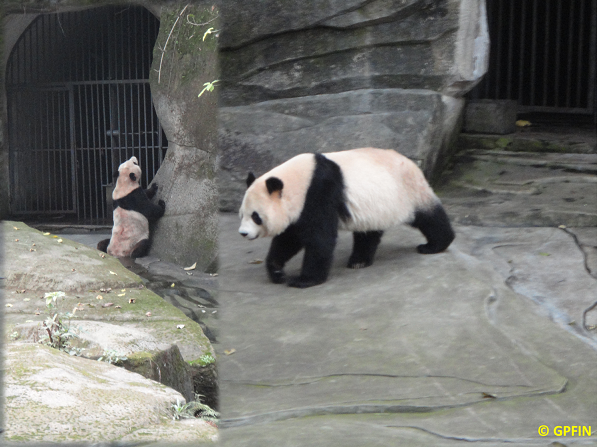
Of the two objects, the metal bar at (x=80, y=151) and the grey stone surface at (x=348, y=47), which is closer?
the grey stone surface at (x=348, y=47)

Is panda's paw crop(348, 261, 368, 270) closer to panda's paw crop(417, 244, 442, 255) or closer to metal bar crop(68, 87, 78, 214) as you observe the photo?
panda's paw crop(417, 244, 442, 255)

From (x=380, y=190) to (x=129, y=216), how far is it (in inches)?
149

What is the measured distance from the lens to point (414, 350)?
3.34 metres

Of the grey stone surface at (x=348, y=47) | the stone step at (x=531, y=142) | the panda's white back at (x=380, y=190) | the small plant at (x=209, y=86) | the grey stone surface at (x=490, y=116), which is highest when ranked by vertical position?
the grey stone surface at (x=348, y=47)

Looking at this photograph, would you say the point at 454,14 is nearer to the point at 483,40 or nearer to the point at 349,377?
the point at 483,40

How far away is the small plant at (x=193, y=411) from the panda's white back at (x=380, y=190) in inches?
65.4

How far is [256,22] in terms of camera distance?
6.18m

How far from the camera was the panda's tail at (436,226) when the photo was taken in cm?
474

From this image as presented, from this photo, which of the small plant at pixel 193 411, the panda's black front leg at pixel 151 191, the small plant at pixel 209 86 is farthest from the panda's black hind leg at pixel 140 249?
the small plant at pixel 193 411

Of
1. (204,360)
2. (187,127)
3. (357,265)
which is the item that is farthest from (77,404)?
(187,127)

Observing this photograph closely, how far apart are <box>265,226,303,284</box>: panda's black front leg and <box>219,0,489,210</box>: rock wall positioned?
1617 millimetres

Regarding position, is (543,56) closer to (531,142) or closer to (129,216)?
(531,142)

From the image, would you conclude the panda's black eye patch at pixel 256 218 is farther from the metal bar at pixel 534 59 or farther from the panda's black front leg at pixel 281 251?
the metal bar at pixel 534 59

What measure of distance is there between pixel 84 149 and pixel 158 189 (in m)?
1.68
